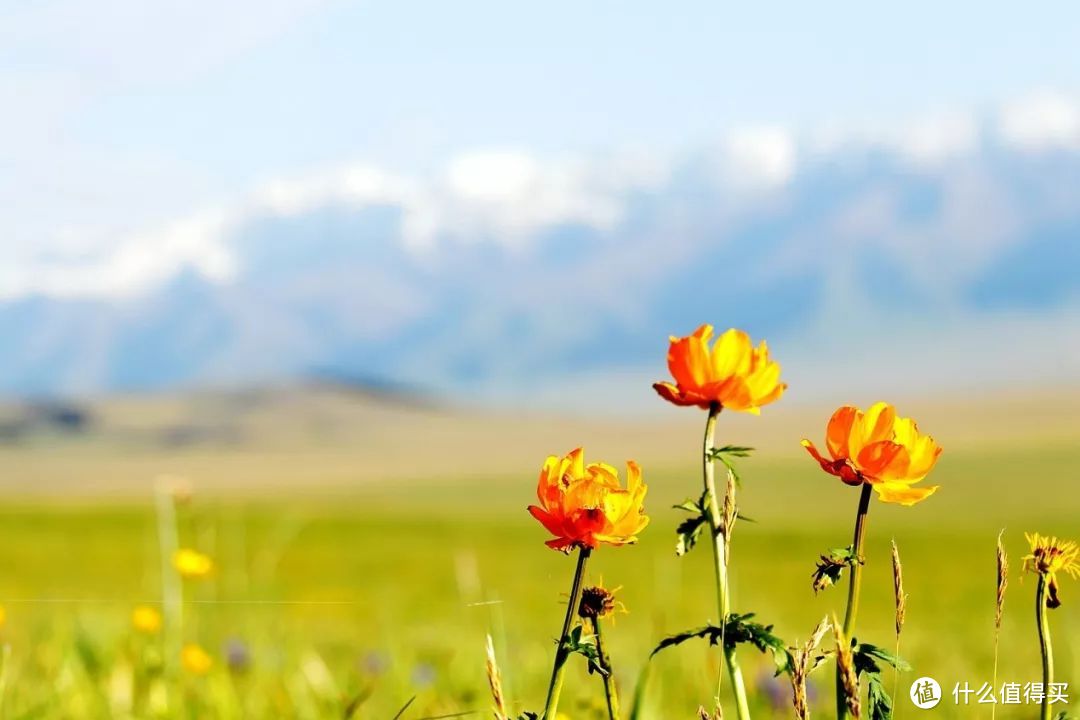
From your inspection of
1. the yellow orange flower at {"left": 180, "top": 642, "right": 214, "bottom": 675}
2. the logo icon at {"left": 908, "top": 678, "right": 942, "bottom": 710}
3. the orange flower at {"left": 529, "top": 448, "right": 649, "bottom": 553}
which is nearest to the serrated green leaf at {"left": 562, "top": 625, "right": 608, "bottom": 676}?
the orange flower at {"left": 529, "top": 448, "right": 649, "bottom": 553}

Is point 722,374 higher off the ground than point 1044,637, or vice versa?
point 722,374

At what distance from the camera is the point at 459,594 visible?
12.6 meters

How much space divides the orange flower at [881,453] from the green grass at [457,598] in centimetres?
25

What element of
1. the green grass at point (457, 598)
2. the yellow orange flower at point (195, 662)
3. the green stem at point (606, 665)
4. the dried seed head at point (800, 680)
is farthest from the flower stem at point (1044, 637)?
the yellow orange flower at point (195, 662)

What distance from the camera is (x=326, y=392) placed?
149500 mm

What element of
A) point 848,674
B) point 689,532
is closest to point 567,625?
point 689,532

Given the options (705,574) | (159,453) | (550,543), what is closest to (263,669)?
(550,543)

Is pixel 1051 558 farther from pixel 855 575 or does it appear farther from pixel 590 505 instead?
pixel 590 505

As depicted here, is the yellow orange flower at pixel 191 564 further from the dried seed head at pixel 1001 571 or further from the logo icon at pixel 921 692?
the dried seed head at pixel 1001 571

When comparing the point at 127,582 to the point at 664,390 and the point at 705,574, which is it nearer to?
the point at 705,574

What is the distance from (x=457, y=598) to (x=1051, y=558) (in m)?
14.4

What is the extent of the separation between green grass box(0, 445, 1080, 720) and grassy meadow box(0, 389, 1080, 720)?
3cm

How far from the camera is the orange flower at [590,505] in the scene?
1.46m

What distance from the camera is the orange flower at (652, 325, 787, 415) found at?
1530 millimetres
